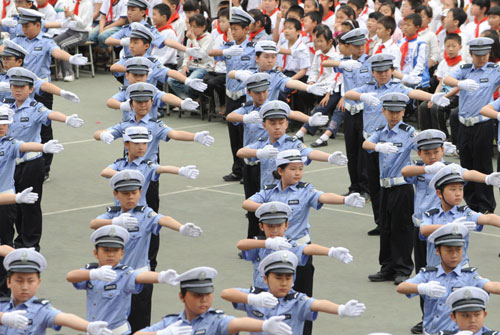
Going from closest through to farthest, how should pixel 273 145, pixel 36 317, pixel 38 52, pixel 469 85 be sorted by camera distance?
1. pixel 36 317
2. pixel 273 145
3. pixel 469 85
4. pixel 38 52

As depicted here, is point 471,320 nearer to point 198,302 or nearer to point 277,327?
point 277,327

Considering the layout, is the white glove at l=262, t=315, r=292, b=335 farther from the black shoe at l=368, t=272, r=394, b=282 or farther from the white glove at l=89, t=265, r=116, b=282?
the black shoe at l=368, t=272, r=394, b=282

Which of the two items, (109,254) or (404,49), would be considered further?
(404,49)

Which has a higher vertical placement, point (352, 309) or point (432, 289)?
point (432, 289)

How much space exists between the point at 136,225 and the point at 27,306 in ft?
6.36

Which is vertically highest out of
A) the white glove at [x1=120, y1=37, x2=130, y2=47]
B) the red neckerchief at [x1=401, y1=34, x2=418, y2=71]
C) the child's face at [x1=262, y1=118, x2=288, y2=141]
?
the red neckerchief at [x1=401, y1=34, x2=418, y2=71]

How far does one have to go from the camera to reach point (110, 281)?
8945mm

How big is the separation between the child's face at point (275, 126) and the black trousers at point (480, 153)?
11.3ft

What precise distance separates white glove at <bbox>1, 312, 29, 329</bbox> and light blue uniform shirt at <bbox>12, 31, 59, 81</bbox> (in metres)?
7.92

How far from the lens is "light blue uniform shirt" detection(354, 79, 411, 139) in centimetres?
1358

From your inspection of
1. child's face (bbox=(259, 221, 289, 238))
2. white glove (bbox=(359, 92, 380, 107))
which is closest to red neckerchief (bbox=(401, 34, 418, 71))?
white glove (bbox=(359, 92, 380, 107))

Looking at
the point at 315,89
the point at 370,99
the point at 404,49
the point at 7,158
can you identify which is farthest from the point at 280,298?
the point at 404,49

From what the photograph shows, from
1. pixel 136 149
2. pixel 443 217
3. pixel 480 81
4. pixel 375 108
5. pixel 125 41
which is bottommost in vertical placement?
pixel 443 217

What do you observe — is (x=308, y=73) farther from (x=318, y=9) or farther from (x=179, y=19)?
(x=179, y=19)
